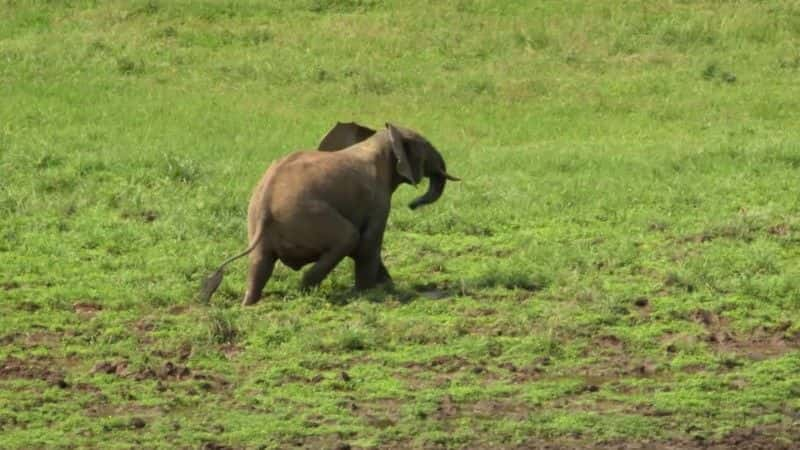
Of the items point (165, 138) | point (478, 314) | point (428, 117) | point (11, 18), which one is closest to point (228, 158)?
point (165, 138)

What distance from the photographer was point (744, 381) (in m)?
9.41

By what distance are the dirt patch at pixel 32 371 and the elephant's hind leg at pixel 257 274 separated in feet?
4.74

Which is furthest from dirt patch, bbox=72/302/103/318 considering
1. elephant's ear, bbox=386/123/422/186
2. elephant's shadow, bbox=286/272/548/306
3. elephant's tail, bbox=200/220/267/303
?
elephant's ear, bbox=386/123/422/186

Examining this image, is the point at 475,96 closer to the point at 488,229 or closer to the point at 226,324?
the point at 488,229

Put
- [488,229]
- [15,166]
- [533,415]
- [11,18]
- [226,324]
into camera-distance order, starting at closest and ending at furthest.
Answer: [533,415], [226,324], [488,229], [15,166], [11,18]

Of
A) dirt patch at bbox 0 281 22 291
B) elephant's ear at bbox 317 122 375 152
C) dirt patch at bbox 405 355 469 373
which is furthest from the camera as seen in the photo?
elephant's ear at bbox 317 122 375 152

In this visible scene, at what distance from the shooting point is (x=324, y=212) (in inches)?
433

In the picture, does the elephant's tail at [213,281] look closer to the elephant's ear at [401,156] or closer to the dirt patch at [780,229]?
the elephant's ear at [401,156]

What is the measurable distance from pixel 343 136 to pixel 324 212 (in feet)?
3.57

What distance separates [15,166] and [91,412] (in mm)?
5686

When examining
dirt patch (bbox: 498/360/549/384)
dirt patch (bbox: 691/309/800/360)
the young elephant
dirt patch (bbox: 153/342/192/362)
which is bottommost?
dirt patch (bbox: 691/309/800/360)

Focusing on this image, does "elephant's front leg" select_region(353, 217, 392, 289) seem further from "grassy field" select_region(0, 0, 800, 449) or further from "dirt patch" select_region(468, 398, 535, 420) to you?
"dirt patch" select_region(468, 398, 535, 420)

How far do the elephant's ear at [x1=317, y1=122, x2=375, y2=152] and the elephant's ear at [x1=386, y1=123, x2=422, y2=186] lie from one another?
0.28 meters

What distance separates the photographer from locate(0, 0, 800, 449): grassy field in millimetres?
9008
